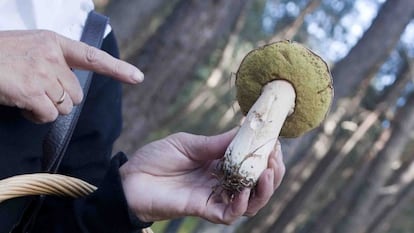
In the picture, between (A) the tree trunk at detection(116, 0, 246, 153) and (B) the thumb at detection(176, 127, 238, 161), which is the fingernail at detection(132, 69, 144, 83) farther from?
(A) the tree trunk at detection(116, 0, 246, 153)

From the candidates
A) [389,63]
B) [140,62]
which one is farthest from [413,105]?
[140,62]

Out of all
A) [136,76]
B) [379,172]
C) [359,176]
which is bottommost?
[359,176]

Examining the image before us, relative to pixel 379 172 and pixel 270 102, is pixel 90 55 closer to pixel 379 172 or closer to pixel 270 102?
pixel 270 102

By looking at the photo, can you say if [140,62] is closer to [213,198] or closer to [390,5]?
[390,5]

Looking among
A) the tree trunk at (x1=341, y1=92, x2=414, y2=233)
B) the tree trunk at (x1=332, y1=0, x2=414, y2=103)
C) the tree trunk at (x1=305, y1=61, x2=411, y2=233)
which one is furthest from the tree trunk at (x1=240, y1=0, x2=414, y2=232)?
the tree trunk at (x1=305, y1=61, x2=411, y2=233)

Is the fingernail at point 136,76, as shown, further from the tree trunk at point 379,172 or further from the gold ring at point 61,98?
the tree trunk at point 379,172

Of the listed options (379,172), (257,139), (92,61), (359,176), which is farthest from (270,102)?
(359,176)
